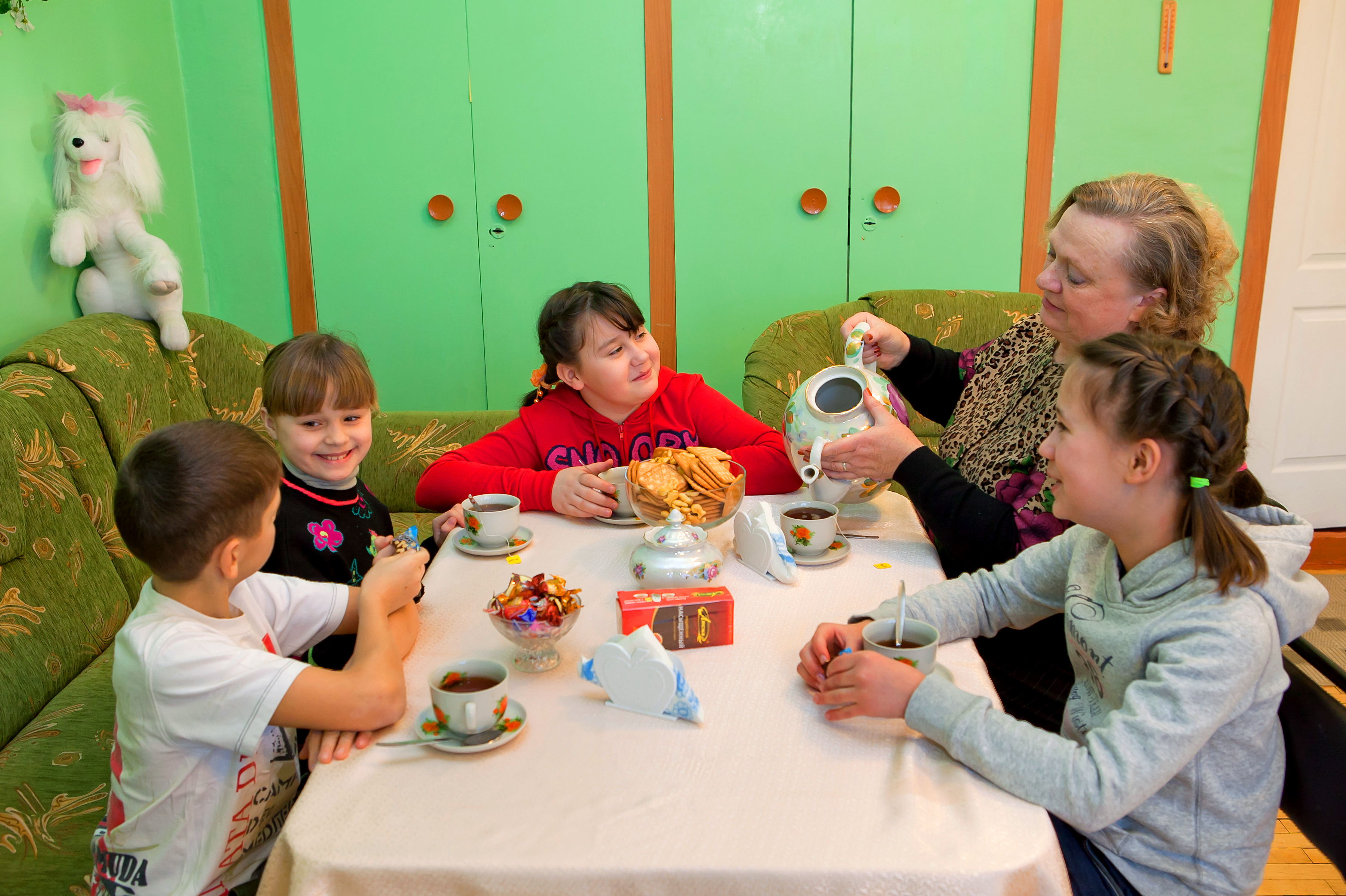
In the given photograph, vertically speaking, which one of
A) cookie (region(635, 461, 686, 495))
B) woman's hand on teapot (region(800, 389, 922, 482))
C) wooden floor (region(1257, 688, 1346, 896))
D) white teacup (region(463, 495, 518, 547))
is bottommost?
wooden floor (region(1257, 688, 1346, 896))

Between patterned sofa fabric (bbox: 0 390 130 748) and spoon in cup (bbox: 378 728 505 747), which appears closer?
spoon in cup (bbox: 378 728 505 747)

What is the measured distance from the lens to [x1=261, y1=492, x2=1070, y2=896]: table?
698mm

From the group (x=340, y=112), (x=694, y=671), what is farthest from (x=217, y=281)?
(x=694, y=671)

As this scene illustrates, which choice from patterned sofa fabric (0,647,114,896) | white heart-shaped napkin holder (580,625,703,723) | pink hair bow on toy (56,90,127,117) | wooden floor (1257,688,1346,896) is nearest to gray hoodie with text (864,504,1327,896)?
white heart-shaped napkin holder (580,625,703,723)

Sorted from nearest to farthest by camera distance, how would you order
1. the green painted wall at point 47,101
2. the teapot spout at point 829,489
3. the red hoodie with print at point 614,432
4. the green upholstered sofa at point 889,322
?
the teapot spout at point 829,489 → the red hoodie with print at point 614,432 → the green painted wall at point 47,101 → the green upholstered sofa at point 889,322

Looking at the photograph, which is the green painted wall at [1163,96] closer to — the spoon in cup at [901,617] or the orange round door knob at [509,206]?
the orange round door knob at [509,206]

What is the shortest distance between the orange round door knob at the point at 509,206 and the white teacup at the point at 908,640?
2.34m

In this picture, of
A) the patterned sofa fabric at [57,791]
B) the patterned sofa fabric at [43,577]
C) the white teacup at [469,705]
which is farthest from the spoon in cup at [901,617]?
the patterned sofa fabric at [43,577]

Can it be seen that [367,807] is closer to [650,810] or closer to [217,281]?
[650,810]

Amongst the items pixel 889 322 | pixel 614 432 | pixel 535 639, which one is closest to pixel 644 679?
pixel 535 639

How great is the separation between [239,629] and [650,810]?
1.73 feet

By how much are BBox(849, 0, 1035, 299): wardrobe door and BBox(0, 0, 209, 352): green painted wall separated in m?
2.19

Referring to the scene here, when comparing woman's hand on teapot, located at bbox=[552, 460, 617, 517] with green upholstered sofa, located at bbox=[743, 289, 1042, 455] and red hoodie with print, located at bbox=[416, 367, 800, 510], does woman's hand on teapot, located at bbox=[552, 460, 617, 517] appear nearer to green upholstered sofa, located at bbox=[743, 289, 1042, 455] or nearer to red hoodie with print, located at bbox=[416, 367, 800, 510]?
red hoodie with print, located at bbox=[416, 367, 800, 510]

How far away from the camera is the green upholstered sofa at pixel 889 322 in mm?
2633
